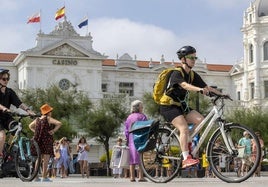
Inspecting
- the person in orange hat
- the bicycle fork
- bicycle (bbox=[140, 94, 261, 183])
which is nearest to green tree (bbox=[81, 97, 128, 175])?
the person in orange hat

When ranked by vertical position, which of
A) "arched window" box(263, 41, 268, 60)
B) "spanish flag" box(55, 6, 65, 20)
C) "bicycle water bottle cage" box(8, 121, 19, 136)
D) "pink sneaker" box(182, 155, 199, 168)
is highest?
"spanish flag" box(55, 6, 65, 20)

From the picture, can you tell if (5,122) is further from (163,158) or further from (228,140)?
(228,140)

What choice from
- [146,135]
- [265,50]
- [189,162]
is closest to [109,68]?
[265,50]

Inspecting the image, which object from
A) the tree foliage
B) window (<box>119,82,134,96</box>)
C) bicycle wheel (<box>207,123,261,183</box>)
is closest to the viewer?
bicycle wheel (<box>207,123,261,183</box>)

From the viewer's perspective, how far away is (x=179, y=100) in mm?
9594

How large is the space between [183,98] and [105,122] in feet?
136

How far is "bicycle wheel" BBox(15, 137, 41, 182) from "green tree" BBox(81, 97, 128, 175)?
127 ft

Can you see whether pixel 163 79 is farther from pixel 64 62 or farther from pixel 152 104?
pixel 64 62

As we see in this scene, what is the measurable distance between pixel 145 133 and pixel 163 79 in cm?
90

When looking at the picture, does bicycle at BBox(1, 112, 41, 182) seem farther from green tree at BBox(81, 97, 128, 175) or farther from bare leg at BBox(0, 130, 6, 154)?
green tree at BBox(81, 97, 128, 175)

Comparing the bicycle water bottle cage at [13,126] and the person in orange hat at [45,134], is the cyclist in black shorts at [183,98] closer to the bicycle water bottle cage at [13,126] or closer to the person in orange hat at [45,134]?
the bicycle water bottle cage at [13,126]

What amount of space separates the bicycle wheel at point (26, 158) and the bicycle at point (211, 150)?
5.89 ft

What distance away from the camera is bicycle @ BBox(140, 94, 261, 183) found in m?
8.62

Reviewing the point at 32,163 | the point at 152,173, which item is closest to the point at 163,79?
the point at 152,173
